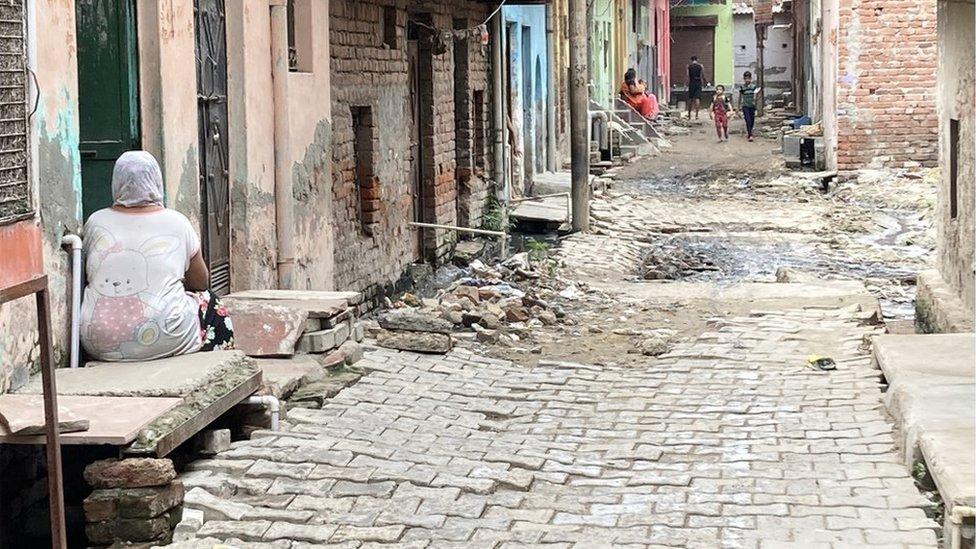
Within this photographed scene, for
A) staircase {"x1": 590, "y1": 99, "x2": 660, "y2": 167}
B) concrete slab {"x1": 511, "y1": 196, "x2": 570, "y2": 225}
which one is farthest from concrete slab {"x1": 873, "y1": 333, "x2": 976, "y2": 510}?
staircase {"x1": 590, "y1": 99, "x2": 660, "y2": 167}

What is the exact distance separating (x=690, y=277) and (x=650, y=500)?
8205mm

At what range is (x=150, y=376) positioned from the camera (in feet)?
19.3

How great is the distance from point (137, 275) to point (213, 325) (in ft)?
2.03

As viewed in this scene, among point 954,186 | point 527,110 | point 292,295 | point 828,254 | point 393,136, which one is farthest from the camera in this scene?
point 527,110

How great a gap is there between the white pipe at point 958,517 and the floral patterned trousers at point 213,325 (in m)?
3.53

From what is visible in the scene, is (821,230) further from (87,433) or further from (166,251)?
(87,433)

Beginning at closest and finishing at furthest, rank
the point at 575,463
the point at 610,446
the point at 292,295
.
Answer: the point at 575,463 → the point at 610,446 → the point at 292,295

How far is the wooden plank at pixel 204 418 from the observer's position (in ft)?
16.9

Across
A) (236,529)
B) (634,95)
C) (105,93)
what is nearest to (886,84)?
(634,95)

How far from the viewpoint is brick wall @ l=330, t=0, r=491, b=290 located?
1072cm

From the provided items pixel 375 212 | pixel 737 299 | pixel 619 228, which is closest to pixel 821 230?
pixel 619 228

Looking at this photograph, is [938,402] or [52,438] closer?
[52,438]

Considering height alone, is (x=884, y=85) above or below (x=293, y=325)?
above

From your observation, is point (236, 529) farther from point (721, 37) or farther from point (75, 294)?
point (721, 37)
